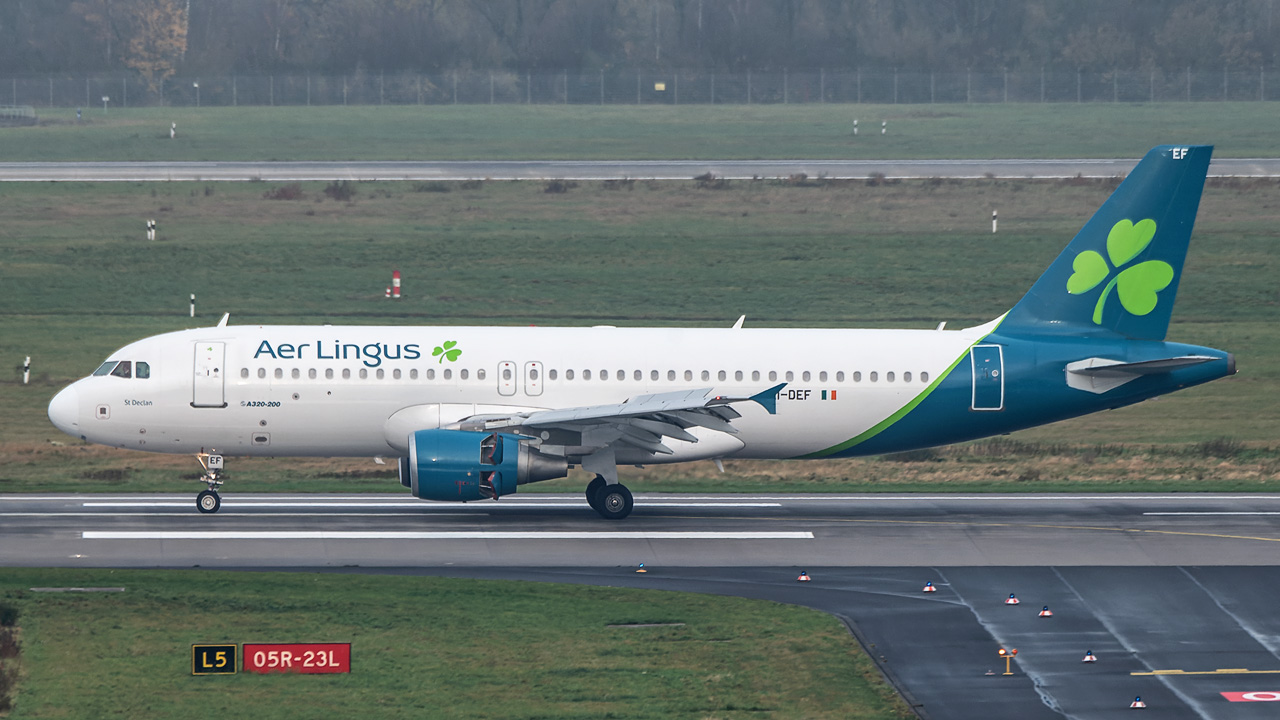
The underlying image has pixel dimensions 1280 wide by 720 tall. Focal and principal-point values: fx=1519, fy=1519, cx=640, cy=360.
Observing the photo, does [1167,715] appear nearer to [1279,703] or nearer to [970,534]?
[1279,703]

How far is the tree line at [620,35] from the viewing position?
127938 mm

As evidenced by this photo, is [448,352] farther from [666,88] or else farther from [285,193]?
[666,88]

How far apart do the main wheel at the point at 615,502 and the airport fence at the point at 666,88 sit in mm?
88992

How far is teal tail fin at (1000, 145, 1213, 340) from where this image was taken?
3509 cm

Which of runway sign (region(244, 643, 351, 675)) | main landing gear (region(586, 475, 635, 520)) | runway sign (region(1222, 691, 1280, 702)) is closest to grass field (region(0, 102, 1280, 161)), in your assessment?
main landing gear (region(586, 475, 635, 520))

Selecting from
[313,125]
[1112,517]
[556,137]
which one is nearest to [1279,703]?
[1112,517]

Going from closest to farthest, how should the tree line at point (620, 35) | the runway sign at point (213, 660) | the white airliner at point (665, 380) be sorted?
the runway sign at point (213, 660) < the white airliner at point (665, 380) < the tree line at point (620, 35)

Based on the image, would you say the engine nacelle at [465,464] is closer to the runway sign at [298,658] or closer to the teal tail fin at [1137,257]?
the runway sign at [298,658]

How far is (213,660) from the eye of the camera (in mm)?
21141

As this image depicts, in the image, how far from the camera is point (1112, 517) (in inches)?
1389

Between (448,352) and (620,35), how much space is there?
10757cm

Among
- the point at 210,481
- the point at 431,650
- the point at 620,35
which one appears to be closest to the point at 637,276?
the point at 210,481

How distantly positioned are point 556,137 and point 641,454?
237ft

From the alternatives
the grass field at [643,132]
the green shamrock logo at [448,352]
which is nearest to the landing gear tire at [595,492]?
the green shamrock logo at [448,352]
